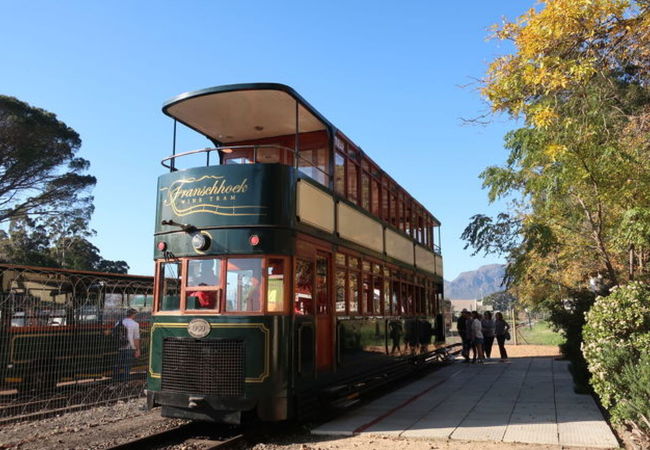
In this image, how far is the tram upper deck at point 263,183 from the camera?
747cm

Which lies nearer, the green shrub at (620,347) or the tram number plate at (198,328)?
the green shrub at (620,347)

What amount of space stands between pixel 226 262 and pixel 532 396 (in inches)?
242

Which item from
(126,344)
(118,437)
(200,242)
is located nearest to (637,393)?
(200,242)

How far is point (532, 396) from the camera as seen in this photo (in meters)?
9.85

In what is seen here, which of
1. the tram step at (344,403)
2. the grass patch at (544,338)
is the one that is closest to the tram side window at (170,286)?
the tram step at (344,403)

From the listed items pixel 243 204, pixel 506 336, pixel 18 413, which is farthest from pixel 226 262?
pixel 506 336

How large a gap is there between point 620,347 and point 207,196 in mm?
5547

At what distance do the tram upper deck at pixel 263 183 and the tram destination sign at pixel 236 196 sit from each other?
14 mm

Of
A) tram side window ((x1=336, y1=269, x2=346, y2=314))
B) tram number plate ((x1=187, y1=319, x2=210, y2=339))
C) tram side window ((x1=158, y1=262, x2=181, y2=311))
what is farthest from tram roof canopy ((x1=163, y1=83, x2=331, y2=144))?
tram number plate ((x1=187, y1=319, x2=210, y2=339))

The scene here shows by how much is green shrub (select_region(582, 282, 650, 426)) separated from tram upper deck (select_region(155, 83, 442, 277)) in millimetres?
3994

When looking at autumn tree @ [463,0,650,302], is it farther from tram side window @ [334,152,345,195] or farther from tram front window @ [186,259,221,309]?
tram front window @ [186,259,221,309]

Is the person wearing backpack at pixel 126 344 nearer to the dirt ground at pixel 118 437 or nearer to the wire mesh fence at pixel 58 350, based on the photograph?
the wire mesh fence at pixel 58 350

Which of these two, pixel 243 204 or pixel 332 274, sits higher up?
pixel 243 204

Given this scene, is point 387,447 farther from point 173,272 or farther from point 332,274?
point 173,272
